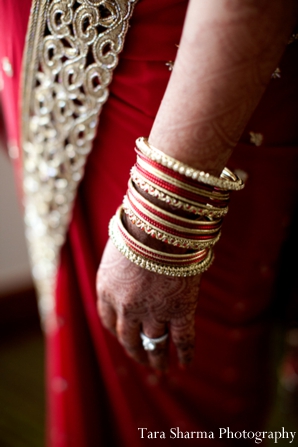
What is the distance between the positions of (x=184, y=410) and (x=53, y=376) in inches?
9.7

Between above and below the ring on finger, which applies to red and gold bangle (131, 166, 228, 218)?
above

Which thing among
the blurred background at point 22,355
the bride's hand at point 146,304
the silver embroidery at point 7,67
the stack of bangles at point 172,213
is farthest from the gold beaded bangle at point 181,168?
the blurred background at point 22,355

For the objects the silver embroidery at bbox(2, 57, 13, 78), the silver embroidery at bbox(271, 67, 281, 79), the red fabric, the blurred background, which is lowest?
the blurred background

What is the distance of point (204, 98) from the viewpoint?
36 cm

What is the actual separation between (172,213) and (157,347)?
0.63ft

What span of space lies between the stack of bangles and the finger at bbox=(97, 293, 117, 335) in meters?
0.10

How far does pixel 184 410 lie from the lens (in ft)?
2.28

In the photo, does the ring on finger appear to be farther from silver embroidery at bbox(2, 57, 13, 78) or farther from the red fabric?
silver embroidery at bbox(2, 57, 13, 78)

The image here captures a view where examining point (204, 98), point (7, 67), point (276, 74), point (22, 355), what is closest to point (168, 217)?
point (204, 98)

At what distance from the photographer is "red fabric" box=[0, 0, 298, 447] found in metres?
0.47

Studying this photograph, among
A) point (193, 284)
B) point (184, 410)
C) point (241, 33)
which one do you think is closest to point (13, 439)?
point (184, 410)

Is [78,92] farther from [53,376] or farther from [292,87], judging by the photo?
[53,376]

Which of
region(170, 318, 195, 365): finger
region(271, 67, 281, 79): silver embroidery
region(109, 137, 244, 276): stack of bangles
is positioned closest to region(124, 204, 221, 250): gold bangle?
region(109, 137, 244, 276): stack of bangles

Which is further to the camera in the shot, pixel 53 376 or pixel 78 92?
pixel 53 376
